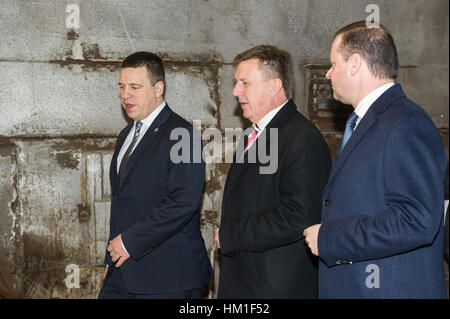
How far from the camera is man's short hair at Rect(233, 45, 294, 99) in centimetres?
229

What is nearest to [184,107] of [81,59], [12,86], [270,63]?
[81,59]

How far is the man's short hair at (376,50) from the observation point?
1.72m

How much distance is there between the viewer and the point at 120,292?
Result: 246cm

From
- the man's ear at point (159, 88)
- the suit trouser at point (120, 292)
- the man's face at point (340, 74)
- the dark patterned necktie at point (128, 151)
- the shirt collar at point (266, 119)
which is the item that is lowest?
the suit trouser at point (120, 292)

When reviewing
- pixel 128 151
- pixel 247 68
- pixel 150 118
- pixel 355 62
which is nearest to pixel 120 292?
pixel 128 151

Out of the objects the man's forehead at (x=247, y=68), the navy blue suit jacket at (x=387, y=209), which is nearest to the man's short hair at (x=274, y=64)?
the man's forehead at (x=247, y=68)

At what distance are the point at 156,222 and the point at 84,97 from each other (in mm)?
1592

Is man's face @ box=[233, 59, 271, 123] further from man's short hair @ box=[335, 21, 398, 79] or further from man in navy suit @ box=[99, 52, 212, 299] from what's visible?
man's short hair @ box=[335, 21, 398, 79]

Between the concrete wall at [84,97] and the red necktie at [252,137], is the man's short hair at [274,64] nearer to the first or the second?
the red necktie at [252,137]

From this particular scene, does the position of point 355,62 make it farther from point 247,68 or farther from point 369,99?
point 247,68

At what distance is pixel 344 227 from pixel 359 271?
0.18 meters

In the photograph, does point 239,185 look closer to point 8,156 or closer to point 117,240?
point 117,240

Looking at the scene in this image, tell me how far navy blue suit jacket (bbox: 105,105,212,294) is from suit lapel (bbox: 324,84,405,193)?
0.89 m
